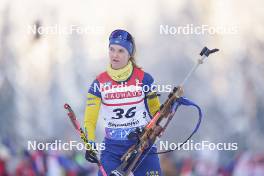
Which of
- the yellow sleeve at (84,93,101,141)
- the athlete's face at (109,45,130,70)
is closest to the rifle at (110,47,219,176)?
the yellow sleeve at (84,93,101,141)

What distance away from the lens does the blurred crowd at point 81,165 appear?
6.46m

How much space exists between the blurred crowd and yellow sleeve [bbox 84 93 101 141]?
0.49 m

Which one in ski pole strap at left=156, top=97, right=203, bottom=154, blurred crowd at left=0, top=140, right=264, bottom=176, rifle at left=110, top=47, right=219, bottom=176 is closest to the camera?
rifle at left=110, top=47, right=219, bottom=176

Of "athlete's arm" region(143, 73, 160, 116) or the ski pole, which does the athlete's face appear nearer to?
"athlete's arm" region(143, 73, 160, 116)

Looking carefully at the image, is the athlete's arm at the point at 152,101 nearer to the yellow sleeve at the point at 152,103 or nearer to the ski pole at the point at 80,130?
the yellow sleeve at the point at 152,103

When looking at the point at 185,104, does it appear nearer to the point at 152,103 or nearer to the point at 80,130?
the point at 152,103

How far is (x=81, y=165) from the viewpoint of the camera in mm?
6484

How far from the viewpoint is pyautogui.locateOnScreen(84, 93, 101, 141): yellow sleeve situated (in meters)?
5.97

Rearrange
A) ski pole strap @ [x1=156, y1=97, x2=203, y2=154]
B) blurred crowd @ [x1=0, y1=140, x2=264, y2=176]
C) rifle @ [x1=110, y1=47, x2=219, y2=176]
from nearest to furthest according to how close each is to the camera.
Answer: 1. rifle @ [x1=110, y1=47, x2=219, y2=176]
2. ski pole strap @ [x1=156, y1=97, x2=203, y2=154]
3. blurred crowd @ [x1=0, y1=140, x2=264, y2=176]

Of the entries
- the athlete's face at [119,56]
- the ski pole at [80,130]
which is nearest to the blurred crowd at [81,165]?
the ski pole at [80,130]

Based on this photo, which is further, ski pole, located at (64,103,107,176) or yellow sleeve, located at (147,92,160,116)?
yellow sleeve, located at (147,92,160,116)

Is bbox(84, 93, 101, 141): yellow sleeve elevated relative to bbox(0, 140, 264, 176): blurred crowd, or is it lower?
elevated

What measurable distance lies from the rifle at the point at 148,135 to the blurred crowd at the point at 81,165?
524 mm

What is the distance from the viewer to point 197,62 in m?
6.38
